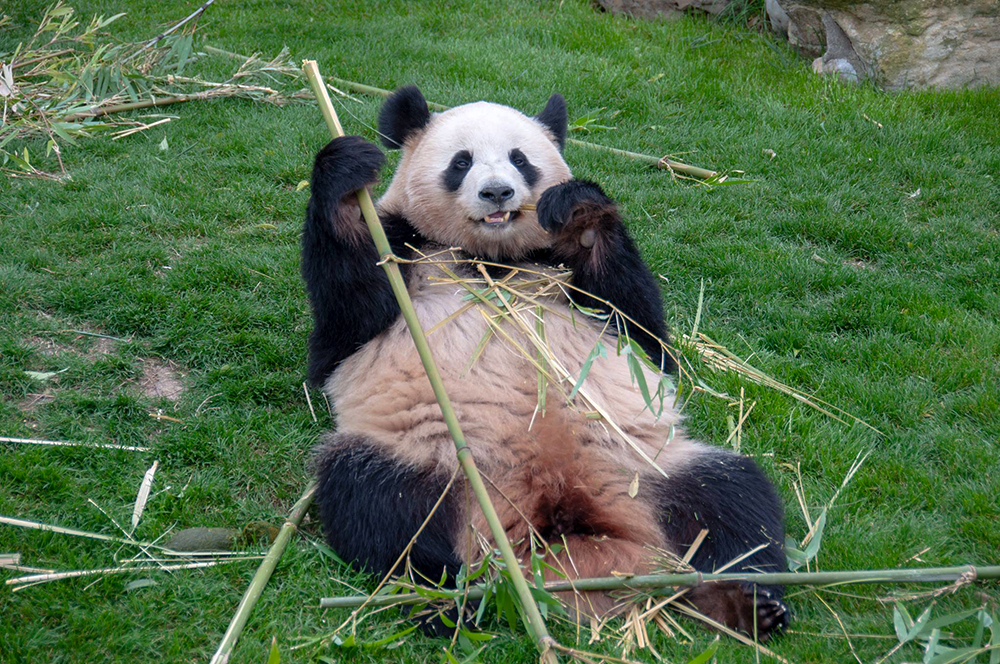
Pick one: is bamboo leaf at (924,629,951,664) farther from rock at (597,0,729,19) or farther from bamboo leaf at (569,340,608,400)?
rock at (597,0,729,19)

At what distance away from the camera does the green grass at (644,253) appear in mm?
3102

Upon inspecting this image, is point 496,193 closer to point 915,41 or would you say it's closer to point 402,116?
point 402,116

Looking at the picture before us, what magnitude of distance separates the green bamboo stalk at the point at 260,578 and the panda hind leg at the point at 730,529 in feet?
4.57

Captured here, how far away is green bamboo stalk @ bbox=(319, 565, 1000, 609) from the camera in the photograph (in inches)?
108

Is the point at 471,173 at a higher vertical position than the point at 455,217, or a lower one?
higher

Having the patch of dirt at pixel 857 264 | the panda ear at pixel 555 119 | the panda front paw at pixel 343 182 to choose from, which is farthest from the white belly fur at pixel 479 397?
the patch of dirt at pixel 857 264

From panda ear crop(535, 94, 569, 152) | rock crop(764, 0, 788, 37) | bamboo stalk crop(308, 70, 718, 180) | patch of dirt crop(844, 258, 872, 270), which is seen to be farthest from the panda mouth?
rock crop(764, 0, 788, 37)

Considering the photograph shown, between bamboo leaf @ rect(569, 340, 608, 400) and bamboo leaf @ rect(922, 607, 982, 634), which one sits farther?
bamboo leaf @ rect(569, 340, 608, 400)

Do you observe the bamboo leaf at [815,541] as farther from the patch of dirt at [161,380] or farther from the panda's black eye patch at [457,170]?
the patch of dirt at [161,380]

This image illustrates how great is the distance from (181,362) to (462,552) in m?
2.11

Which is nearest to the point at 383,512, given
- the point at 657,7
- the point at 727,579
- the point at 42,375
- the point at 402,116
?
the point at 727,579

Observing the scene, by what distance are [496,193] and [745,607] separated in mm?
1827

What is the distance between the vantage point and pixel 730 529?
3078mm

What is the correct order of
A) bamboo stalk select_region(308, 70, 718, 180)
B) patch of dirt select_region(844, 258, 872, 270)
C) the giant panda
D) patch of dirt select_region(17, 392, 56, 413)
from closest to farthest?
the giant panda, patch of dirt select_region(17, 392, 56, 413), patch of dirt select_region(844, 258, 872, 270), bamboo stalk select_region(308, 70, 718, 180)
